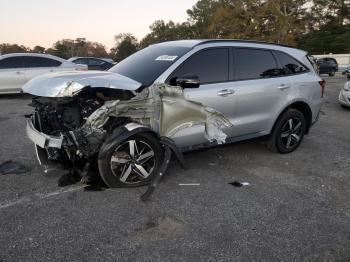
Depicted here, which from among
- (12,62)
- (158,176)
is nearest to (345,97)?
(158,176)

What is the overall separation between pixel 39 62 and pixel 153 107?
8948mm

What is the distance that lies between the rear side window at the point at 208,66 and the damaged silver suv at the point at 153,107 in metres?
0.01

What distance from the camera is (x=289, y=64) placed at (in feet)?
19.9

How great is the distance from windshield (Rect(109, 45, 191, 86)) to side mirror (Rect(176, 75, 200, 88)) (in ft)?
0.97

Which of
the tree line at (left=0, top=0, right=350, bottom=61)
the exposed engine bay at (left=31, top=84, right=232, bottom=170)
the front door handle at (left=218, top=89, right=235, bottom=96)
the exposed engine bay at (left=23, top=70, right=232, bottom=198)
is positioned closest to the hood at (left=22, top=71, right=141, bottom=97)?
the exposed engine bay at (left=23, top=70, right=232, bottom=198)

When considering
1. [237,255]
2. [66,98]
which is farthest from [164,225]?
[66,98]

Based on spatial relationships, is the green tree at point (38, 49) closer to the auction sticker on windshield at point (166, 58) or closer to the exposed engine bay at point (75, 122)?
the auction sticker on windshield at point (166, 58)

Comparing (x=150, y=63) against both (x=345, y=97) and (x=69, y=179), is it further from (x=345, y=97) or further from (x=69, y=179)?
(x=345, y=97)

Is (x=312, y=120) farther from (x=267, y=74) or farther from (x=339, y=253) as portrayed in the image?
(x=339, y=253)

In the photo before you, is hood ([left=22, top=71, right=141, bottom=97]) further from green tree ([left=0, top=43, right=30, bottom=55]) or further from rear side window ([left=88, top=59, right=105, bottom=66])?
green tree ([left=0, top=43, right=30, bottom=55])

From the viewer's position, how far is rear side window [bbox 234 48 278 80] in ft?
17.5

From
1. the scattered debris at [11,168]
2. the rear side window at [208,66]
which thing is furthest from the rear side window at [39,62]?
the rear side window at [208,66]

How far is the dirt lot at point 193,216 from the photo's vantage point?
3.30 m

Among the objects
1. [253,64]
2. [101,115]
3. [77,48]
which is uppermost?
[77,48]
